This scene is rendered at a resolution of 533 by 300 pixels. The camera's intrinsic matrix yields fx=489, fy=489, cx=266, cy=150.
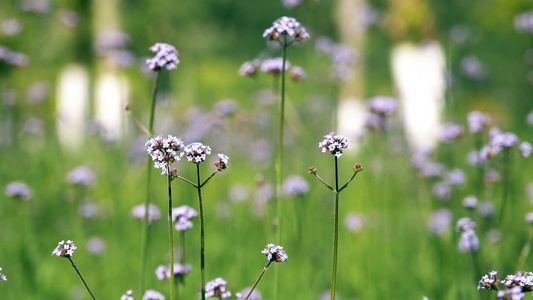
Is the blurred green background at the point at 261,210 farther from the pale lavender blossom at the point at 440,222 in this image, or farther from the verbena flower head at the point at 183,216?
the verbena flower head at the point at 183,216

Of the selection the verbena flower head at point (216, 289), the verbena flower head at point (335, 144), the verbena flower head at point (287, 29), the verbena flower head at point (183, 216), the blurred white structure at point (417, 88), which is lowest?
the verbena flower head at point (216, 289)

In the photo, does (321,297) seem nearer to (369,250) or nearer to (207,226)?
(369,250)

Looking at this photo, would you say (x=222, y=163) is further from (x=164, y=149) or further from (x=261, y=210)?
(x=261, y=210)

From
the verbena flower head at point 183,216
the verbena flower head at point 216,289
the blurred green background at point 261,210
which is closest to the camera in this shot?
the verbena flower head at point 216,289

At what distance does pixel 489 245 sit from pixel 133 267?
297 cm

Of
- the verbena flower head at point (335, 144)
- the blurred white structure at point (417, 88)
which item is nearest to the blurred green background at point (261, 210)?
the verbena flower head at point (335, 144)

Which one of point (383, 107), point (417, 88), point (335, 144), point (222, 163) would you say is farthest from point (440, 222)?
point (417, 88)

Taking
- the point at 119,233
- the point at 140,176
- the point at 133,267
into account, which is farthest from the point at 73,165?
the point at 133,267

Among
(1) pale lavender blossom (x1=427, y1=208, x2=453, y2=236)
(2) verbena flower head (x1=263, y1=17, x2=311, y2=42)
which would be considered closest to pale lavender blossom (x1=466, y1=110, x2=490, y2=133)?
(1) pale lavender blossom (x1=427, y1=208, x2=453, y2=236)

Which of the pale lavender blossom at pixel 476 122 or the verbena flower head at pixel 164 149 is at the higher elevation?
the pale lavender blossom at pixel 476 122

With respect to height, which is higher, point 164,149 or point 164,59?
point 164,59

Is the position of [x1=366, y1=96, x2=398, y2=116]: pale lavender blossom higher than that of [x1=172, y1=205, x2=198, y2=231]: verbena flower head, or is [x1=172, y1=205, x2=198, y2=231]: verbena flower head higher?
[x1=366, y1=96, x2=398, y2=116]: pale lavender blossom

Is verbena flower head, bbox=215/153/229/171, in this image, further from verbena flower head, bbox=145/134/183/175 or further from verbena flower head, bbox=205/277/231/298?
verbena flower head, bbox=205/277/231/298

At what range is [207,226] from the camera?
535 centimetres
